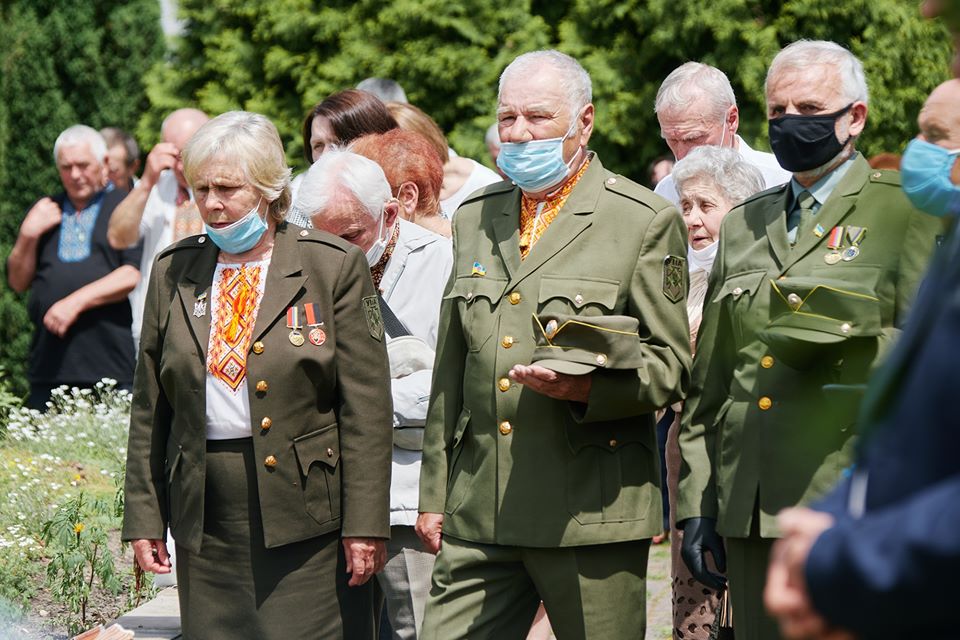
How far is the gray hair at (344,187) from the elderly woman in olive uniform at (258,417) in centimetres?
62

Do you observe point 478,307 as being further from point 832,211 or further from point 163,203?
point 163,203

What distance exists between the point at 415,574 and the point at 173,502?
96 centimetres

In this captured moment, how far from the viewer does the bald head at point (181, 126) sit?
8.28 metres

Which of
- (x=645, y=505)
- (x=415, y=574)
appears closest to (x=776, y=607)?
(x=645, y=505)

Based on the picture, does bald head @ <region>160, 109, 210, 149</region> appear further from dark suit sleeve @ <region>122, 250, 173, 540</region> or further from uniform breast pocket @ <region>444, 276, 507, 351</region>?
uniform breast pocket @ <region>444, 276, 507, 351</region>

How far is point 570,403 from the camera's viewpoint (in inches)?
156

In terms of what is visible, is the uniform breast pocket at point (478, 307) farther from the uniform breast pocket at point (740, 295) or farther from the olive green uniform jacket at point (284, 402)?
the uniform breast pocket at point (740, 295)

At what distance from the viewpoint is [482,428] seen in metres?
4.15

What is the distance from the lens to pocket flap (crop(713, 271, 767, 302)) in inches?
152

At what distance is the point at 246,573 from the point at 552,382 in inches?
47.5

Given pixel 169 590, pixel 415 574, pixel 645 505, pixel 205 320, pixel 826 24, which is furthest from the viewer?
pixel 826 24

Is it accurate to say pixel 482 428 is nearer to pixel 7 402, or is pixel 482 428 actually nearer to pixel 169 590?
pixel 169 590

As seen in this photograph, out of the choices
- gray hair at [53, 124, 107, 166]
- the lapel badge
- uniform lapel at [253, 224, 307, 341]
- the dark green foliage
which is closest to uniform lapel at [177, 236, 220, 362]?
the lapel badge

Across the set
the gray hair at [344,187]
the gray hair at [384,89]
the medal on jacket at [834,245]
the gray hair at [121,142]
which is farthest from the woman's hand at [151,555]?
the gray hair at [121,142]
